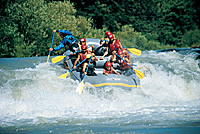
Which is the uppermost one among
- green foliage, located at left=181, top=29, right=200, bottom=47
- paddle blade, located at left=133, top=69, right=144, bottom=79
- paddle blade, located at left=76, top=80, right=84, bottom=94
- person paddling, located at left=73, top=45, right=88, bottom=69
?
person paddling, located at left=73, top=45, right=88, bottom=69

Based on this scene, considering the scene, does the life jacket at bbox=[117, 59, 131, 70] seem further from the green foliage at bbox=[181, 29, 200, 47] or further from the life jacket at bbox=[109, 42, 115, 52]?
the green foliage at bbox=[181, 29, 200, 47]

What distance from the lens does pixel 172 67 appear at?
29.6ft

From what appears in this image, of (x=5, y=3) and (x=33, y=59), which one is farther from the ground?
(x=5, y=3)

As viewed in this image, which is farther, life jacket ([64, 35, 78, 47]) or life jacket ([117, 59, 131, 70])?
life jacket ([64, 35, 78, 47])

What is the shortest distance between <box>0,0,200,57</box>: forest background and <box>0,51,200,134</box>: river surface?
305 cm

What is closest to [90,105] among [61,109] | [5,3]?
[61,109]

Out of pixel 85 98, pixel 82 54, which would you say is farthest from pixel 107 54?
pixel 85 98

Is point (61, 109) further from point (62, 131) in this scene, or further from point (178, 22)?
point (178, 22)

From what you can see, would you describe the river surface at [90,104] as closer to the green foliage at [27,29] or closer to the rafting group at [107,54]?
the rafting group at [107,54]

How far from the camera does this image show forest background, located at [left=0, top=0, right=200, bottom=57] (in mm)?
11094

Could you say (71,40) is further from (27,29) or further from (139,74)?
(27,29)

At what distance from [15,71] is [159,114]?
3906 millimetres

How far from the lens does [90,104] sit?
542 centimetres

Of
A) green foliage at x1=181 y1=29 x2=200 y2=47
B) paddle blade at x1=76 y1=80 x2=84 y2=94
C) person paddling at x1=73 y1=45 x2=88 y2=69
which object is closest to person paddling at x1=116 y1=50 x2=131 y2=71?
person paddling at x1=73 y1=45 x2=88 y2=69
